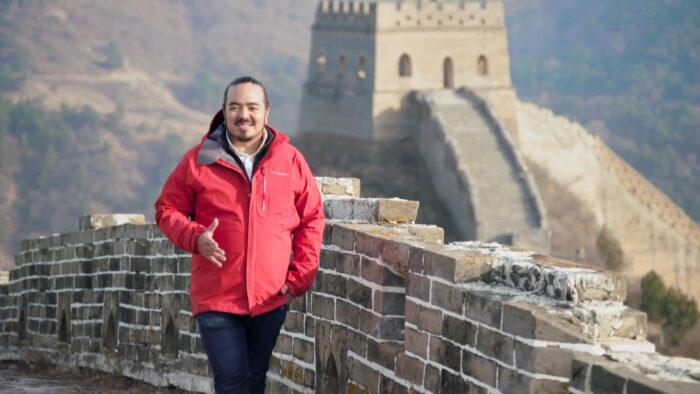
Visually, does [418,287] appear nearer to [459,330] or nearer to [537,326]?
[459,330]

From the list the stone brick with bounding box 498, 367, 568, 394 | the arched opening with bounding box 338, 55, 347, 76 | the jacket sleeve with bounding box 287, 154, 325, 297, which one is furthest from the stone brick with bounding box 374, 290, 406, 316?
the arched opening with bounding box 338, 55, 347, 76

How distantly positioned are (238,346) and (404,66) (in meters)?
59.3

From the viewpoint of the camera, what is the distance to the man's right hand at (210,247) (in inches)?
230

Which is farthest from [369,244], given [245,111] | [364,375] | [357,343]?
[245,111]

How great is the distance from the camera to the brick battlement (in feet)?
17.0

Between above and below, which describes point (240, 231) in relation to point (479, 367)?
above

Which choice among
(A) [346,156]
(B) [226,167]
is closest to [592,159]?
(A) [346,156]

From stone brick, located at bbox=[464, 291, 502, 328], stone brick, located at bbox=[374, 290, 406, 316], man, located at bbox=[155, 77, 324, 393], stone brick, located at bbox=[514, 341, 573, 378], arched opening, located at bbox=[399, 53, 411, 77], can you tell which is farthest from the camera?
arched opening, located at bbox=[399, 53, 411, 77]

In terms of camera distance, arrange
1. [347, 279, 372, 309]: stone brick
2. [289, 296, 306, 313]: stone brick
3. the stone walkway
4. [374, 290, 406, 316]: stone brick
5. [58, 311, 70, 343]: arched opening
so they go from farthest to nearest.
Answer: [58, 311, 70, 343]: arched opening → the stone walkway → [289, 296, 306, 313]: stone brick → [347, 279, 372, 309]: stone brick → [374, 290, 406, 316]: stone brick

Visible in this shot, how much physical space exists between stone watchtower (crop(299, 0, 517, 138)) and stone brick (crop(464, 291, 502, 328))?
56.7 m

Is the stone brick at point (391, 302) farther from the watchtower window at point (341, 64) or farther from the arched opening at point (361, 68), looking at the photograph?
the watchtower window at point (341, 64)

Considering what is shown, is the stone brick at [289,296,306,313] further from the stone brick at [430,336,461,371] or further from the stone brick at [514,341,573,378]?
the stone brick at [514,341,573,378]

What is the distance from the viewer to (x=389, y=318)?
22.5ft

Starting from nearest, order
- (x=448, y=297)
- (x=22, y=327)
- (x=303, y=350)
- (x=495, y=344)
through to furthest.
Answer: (x=495, y=344), (x=448, y=297), (x=303, y=350), (x=22, y=327)
